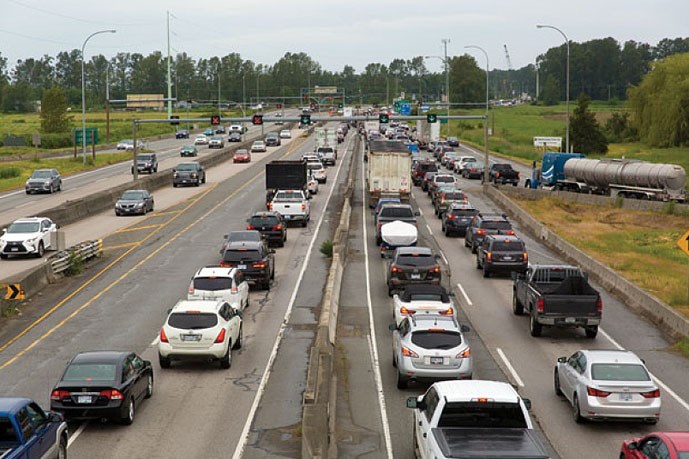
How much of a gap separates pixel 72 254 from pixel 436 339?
810 inches

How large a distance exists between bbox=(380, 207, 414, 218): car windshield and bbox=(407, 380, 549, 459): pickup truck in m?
29.4

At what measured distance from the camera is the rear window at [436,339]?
19.9m

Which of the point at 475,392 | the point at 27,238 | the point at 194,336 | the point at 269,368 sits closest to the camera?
the point at 475,392

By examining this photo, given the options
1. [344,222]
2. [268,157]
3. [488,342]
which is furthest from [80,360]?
[268,157]

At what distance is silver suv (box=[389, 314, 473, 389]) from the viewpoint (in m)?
19.7

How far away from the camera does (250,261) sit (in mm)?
32500

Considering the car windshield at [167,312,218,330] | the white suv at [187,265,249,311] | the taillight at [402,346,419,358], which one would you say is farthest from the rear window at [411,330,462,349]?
the white suv at [187,265,249,311]

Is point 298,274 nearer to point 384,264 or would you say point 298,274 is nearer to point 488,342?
point 384,264

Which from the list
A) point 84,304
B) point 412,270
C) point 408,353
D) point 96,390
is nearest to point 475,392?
point 408,353

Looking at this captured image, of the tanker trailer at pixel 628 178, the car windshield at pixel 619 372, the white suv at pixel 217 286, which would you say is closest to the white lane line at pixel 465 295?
the white suv at pixel 217 286

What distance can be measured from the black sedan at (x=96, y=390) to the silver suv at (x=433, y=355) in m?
5.72

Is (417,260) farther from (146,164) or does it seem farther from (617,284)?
(146,164)

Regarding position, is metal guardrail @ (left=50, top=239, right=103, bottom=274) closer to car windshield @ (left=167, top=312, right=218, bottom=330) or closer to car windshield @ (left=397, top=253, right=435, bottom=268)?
car windshield @ (left=397, top=253, right=435, bottom=268)

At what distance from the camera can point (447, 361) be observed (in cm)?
1967
